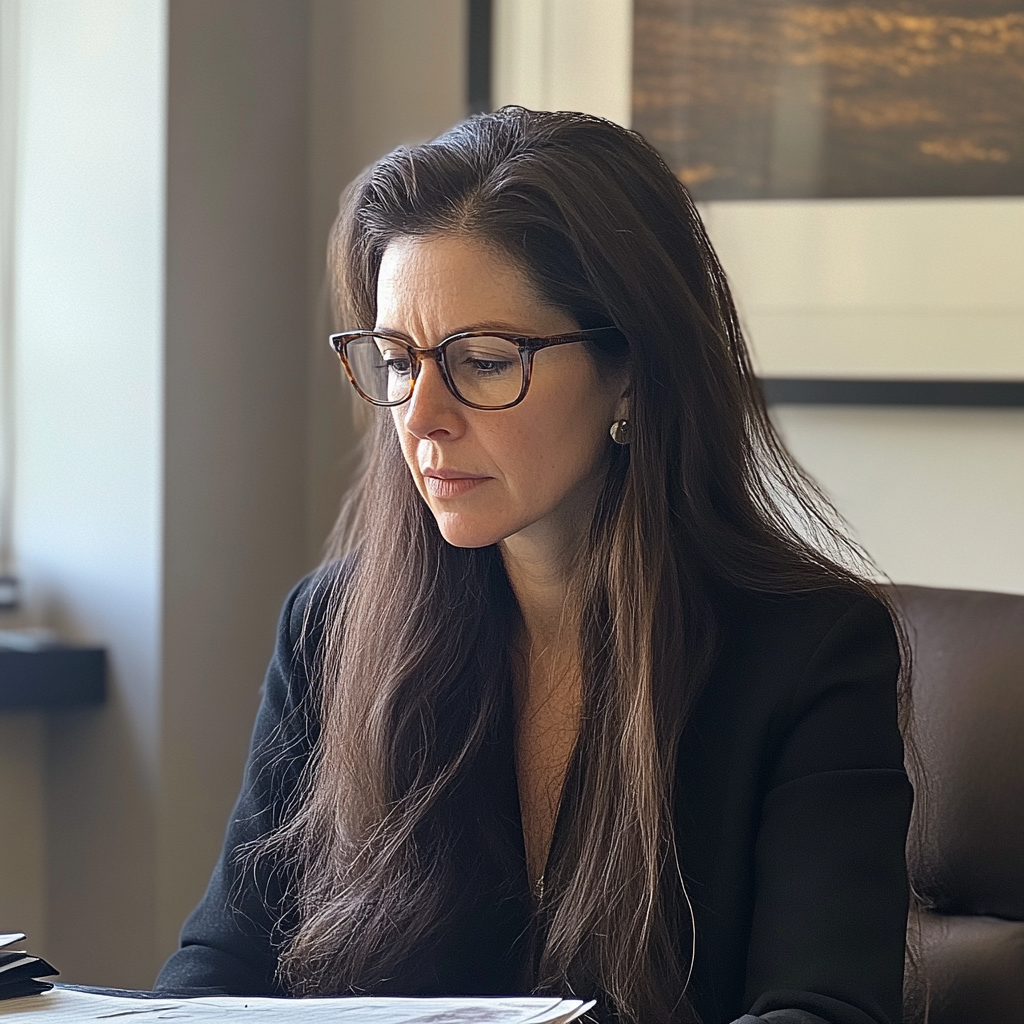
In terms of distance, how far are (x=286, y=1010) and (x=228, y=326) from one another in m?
1.33

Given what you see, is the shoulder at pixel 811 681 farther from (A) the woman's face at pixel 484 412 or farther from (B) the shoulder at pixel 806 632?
(A) the woman's face at pixel 484 412

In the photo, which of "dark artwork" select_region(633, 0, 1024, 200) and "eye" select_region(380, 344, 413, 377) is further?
"dark artwork" select_region(633, 0, 1024, 200)

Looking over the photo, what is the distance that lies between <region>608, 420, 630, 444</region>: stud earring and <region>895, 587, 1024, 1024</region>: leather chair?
1.37 ft

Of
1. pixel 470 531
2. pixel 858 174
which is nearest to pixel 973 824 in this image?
pixel 470 531

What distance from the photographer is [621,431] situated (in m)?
1.19

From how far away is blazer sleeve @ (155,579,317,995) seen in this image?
1261 mm

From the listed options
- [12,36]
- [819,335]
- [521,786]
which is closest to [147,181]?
[12,36]

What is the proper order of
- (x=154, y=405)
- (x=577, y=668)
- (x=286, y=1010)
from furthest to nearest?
(x=154, y=405) → (x=577, y=668) → (x=286, y=1010)

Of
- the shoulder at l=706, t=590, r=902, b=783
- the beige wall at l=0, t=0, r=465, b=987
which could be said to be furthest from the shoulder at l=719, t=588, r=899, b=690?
the beige wall at l=0, t=0, r=465, b=987

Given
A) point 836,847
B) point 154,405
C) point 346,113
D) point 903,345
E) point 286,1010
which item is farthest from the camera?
point 346,113

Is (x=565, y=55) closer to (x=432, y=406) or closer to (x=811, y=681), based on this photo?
(x=432, y=406)

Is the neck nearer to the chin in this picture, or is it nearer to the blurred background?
the chin

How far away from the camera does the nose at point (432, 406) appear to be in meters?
1.13

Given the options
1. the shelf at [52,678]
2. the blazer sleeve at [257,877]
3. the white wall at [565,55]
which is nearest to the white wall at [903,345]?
the white wall at [565,55]
